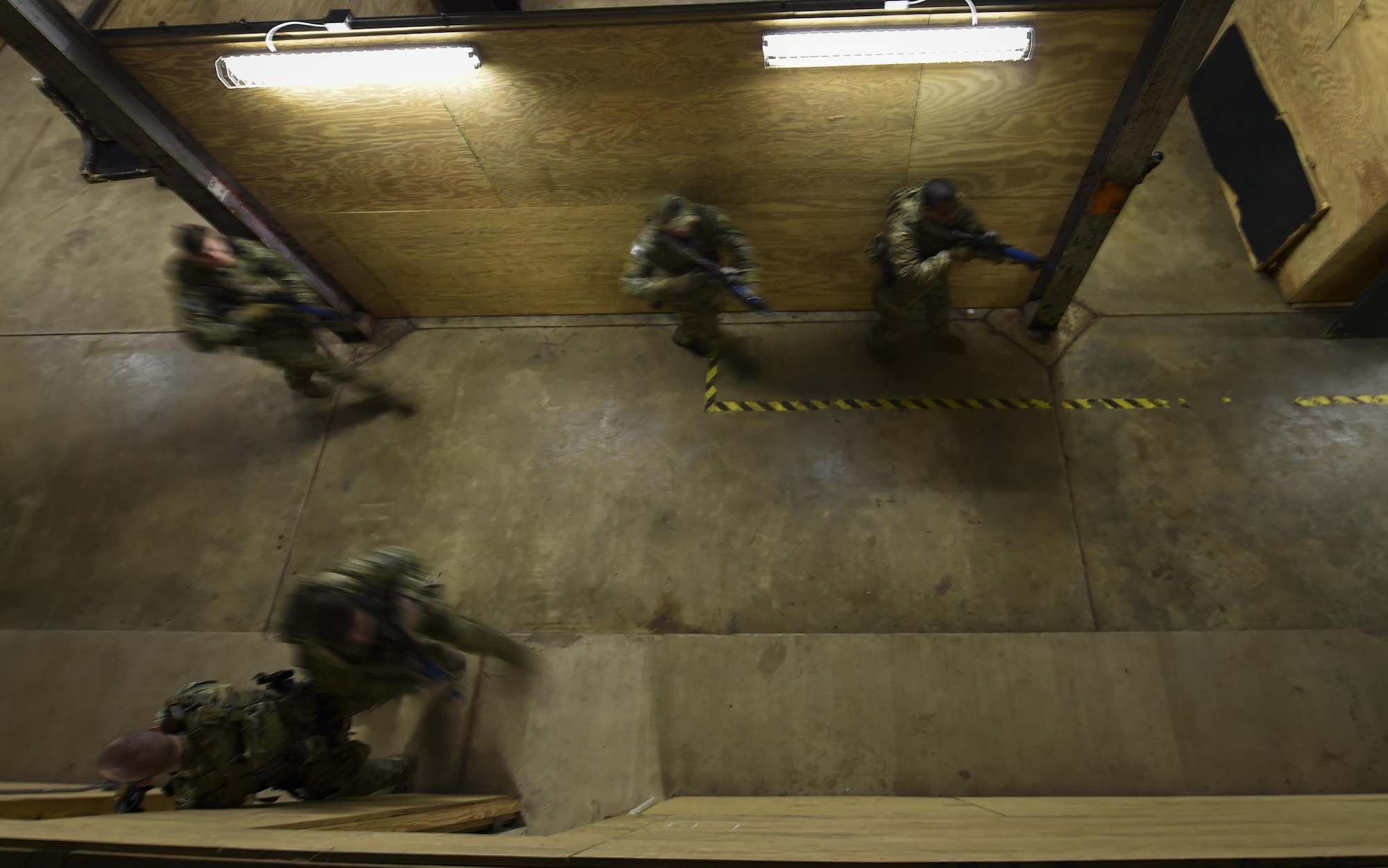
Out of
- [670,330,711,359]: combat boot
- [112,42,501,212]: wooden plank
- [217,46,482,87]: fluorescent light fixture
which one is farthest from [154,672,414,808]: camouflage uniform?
[670,330,711,359]: combat boot

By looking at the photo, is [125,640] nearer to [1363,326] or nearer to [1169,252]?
[1169,252]

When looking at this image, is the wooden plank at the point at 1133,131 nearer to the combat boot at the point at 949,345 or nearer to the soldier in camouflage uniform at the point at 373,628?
the combat boot at the point at 949,345

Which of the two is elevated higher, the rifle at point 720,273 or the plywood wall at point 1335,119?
the plywood wall at point 1335,119

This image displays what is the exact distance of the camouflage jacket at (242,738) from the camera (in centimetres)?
283

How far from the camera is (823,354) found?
5184 millimetres

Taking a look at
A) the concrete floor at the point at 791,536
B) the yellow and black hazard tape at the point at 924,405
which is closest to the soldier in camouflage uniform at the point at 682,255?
the yellow and black hazard tape at the point at 924,405

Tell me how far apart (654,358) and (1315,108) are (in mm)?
5011

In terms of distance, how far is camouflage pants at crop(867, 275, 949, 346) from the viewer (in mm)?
4277

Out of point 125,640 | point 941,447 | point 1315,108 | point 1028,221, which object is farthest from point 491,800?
point 1315,108

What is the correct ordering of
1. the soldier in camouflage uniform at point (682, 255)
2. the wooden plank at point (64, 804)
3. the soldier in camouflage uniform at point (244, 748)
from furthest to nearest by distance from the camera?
the soldier in camouflage uniform at point (682, 255)
the wooden plank at point (64, 804)
the soldier in camouflage uniform at point (244, 748)

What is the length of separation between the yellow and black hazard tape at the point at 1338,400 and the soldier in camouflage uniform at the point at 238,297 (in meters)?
6.81

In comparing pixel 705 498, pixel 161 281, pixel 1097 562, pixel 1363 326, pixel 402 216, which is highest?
pixel 1363 326

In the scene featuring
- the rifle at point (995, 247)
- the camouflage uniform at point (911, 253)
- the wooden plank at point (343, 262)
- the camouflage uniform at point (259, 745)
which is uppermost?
the rifle at point (995, 247)

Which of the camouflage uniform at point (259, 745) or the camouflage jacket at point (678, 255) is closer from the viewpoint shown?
the camouflage uniform at point (259, 745)
